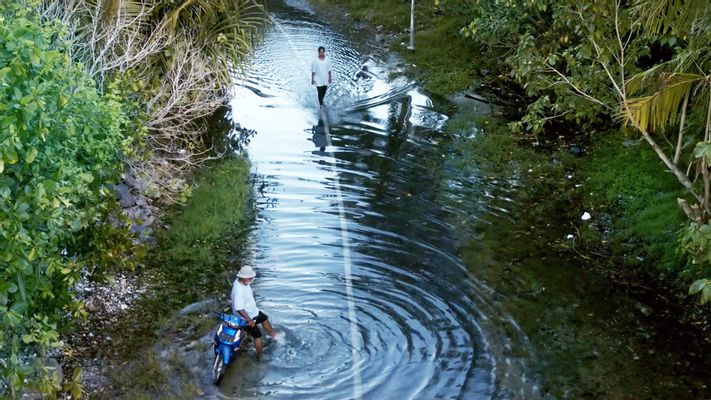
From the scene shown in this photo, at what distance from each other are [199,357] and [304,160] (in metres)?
6.04

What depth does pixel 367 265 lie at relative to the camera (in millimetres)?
10094

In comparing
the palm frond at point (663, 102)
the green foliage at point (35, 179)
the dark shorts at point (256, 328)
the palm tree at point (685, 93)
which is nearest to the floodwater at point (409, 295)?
the dark shorts at point (256, 328)

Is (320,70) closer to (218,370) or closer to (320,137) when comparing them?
(320,137)

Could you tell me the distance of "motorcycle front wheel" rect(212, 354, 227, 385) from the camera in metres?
7.70

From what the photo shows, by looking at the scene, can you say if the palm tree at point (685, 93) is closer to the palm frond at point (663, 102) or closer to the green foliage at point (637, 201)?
the palm frond at point (663, 102)

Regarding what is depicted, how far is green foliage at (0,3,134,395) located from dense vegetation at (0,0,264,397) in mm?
11

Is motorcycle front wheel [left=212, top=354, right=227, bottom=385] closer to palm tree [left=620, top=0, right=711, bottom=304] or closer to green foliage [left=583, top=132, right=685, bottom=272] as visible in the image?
palm tree [left=620, top=0, right=711, bottom=304]

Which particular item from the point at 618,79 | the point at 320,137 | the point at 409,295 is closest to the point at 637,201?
the point at 618,79

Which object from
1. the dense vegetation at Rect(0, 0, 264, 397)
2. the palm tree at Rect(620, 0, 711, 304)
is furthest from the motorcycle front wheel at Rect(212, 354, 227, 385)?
the palm tree at Rect(620, 0, 711, 304)

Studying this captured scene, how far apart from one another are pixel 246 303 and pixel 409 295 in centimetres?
235

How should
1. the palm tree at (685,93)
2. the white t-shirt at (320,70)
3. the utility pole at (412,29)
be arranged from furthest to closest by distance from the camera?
the utility pole at (412,29), the white t-shirt at (320,70), the palm tree at (685,93)

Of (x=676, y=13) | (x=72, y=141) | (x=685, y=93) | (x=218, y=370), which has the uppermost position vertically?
(x=676, y=13)

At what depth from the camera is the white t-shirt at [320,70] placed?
15.4 m

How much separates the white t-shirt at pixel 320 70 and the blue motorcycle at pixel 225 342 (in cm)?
860
